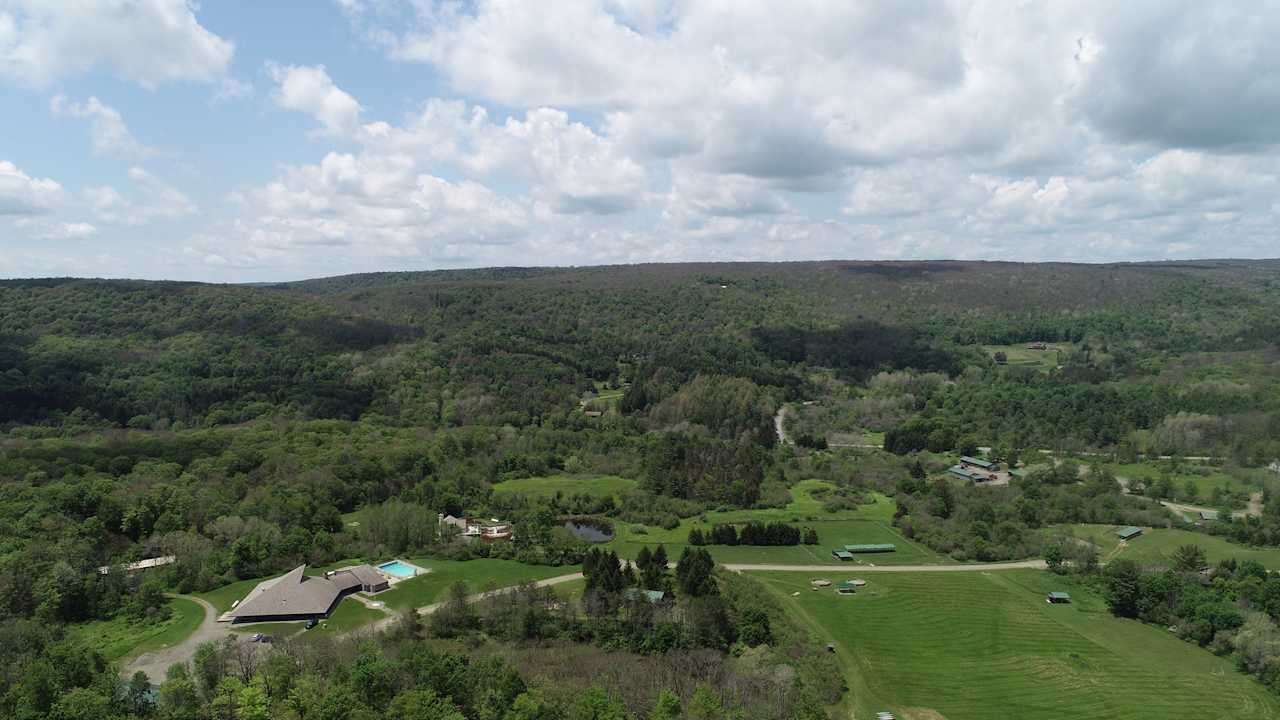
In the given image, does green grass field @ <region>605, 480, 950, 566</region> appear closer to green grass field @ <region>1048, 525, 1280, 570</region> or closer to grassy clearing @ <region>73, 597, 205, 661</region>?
green grass field @ <region>1048, 525, 1280, 570</region>

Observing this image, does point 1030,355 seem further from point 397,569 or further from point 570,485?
point 397,569

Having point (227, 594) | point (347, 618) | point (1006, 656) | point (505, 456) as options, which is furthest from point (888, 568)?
point (227, 594)

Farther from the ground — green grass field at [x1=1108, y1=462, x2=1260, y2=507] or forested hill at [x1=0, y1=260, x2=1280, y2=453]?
forested hill at [x1=0, y1=260, x2=1280, y2=453]

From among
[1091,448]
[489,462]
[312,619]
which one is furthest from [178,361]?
[1091,448]

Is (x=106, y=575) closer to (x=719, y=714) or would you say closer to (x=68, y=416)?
(x=719, y=714)

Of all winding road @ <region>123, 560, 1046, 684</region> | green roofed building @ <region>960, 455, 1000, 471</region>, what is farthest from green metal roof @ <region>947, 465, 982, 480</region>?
winding road @ <region>123, 560, 1046, 684</region>
